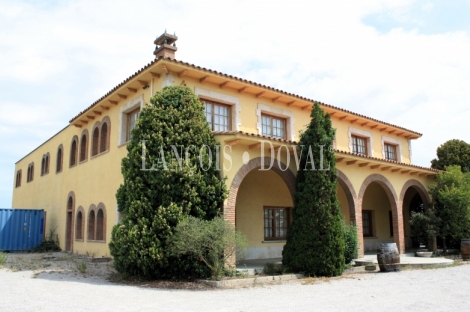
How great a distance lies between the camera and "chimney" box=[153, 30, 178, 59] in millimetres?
13586

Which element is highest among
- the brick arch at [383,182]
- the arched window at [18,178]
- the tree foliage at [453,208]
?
the arched window at [18,178]

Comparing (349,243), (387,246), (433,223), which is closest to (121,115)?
(349,243)

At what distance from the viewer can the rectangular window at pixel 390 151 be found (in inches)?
802

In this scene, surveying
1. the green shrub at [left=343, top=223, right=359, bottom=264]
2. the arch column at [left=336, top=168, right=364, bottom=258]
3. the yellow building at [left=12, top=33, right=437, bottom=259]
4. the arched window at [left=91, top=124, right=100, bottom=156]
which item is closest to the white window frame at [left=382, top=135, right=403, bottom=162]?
the yellow building at [left=12, top=33, right=437, bottom=259]

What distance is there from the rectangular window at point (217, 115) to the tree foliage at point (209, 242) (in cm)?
435

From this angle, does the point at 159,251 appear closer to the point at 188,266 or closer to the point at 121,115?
the point at 188,266

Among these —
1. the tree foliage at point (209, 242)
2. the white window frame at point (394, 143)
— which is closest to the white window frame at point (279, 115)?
the tree foliage at point (209, 242)

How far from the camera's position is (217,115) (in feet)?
45.2

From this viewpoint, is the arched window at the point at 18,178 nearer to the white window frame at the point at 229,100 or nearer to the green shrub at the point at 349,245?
the white window frame at the point at 229,100

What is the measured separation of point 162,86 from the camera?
12.6 metres

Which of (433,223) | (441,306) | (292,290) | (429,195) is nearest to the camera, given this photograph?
(441,306)

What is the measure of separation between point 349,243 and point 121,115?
9451 mm

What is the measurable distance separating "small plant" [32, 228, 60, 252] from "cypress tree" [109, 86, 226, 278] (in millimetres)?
11120

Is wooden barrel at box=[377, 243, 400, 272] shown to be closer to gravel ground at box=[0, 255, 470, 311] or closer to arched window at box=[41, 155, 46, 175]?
gravel ground at box=[0, 255, 470, 311]
